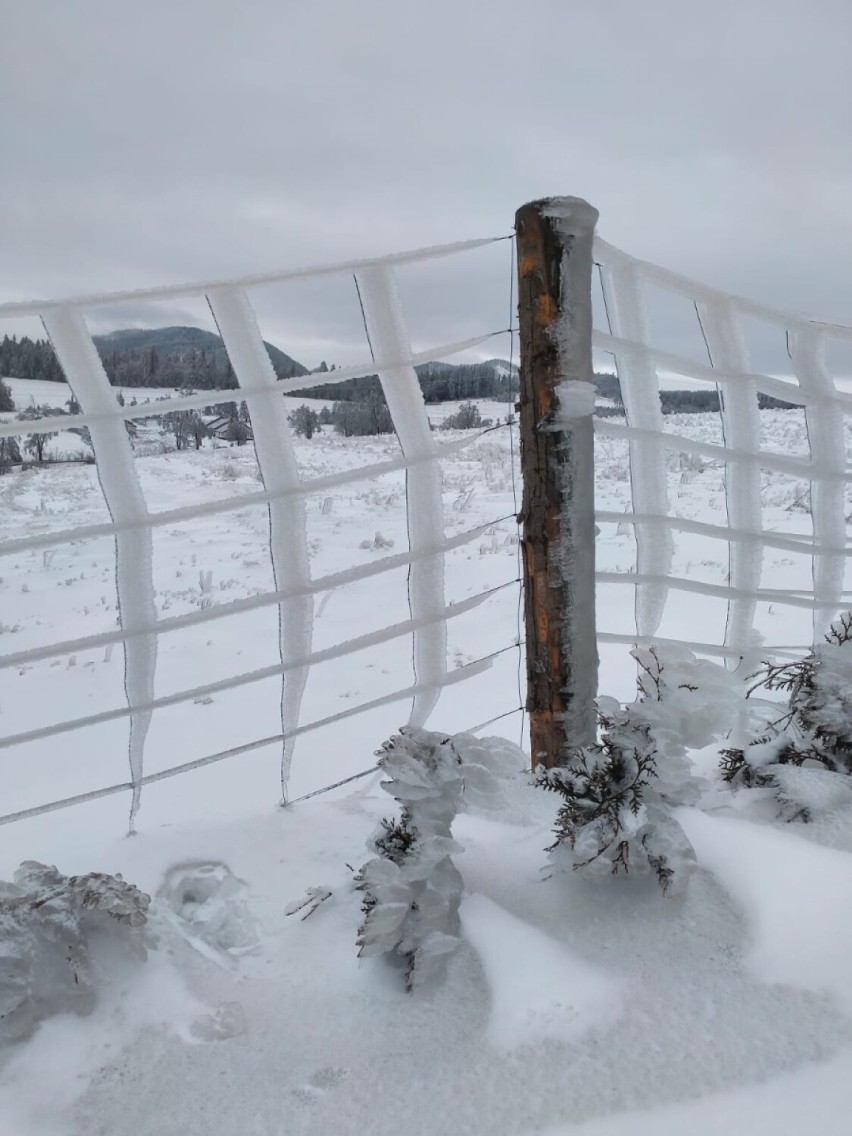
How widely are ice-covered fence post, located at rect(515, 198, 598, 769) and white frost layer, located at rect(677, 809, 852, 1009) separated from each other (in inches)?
24.0

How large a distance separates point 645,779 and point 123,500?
4.41 feet

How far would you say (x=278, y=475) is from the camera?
1.85m

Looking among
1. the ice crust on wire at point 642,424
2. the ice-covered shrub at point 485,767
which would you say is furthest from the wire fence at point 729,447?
the ice-covered shrub at point 485,767

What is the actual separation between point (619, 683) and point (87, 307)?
296 cm

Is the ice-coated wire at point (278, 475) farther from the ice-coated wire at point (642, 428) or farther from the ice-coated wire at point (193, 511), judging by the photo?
the ice-coated wire at point (642, 428)

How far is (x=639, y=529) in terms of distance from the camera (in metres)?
2.35

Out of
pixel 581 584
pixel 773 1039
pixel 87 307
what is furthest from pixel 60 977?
pixel 581 584

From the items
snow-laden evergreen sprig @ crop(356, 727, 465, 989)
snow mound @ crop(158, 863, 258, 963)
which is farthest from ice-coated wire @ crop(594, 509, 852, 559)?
snow mound @ crop(158, 863, 258, 963)

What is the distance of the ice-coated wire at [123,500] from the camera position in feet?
5.35

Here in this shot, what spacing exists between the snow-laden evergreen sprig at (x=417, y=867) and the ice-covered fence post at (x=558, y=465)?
0.74 m

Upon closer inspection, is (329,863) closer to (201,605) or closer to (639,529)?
(639,529)

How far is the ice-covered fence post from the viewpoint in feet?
6.27

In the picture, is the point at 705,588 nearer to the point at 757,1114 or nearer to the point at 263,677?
the point at 263,677

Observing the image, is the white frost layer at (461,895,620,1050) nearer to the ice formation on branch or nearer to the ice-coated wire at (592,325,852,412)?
the ice formation on branch
